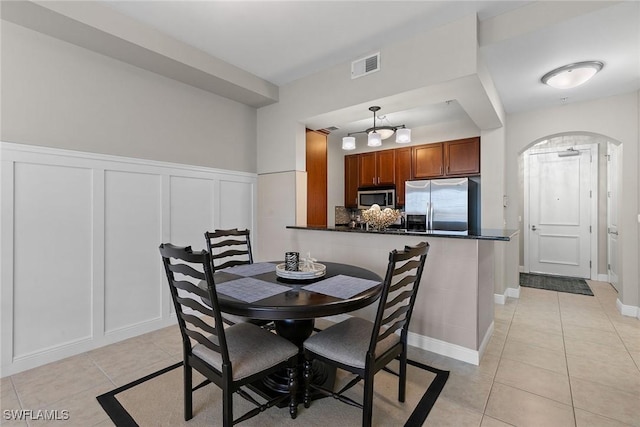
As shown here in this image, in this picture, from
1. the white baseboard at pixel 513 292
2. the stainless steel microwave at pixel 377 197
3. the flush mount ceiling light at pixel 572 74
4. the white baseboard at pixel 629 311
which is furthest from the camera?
the stainless steel microwave at pixel 377 197

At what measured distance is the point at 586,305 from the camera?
3760 mm

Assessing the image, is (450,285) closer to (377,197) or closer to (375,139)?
(375,139)

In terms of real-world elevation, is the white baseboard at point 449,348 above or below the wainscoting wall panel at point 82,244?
below

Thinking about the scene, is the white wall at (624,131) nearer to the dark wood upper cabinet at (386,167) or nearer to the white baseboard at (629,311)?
the white baseboard at (629,311)

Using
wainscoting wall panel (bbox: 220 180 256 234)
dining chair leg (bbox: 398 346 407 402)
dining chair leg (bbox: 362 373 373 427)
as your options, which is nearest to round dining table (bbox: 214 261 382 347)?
dining chair leg (bbox: 362 373 373 427)

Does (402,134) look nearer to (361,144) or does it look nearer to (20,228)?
(361,144)

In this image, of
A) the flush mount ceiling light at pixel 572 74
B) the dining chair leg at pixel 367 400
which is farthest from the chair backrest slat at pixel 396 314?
the flush mount ceiling light at pixel 572 74

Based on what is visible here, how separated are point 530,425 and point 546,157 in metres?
5.46

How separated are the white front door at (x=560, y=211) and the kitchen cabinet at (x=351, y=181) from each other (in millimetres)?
3352

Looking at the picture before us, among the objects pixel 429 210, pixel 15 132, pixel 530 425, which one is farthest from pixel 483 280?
pixel 15 132

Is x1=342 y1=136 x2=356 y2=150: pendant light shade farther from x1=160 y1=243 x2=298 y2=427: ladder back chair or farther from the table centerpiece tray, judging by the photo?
x1=160 y1=243 x2=298 y2=427: ladder back chair

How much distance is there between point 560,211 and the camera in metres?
5.41

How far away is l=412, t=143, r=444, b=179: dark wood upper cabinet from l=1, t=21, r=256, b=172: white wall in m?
3.03

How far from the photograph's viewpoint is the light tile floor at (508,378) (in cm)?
174
